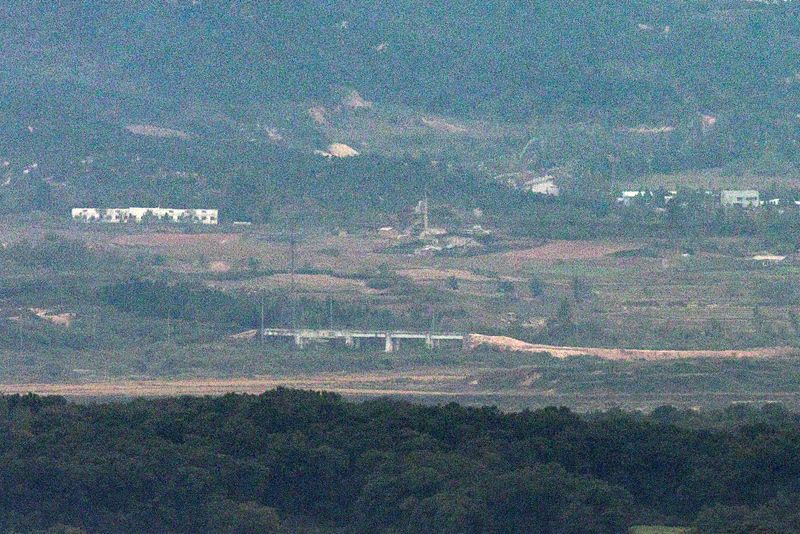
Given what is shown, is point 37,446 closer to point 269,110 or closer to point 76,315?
point 76,315

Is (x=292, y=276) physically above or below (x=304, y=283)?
above

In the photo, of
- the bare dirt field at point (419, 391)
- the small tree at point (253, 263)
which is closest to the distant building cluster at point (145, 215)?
the small tree at point (253, 263)

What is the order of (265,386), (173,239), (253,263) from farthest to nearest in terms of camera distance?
(173,239) → (253,263) → (265,386)

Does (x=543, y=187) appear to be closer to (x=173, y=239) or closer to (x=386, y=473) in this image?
(x=173, y=239)

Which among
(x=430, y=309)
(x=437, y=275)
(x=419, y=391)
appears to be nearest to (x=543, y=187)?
(x=437, y=275)

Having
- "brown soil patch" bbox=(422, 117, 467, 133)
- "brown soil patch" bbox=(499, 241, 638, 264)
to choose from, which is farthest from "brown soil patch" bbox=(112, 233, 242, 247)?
"brown soil patch" bbox=(422, 117, 467, 133)

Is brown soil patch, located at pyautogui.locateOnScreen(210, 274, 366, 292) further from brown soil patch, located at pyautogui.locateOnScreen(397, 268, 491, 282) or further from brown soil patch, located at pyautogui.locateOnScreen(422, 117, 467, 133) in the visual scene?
brown soil patch, located at pyautogui.locateOnScreen(422, 117, 467, 133)
